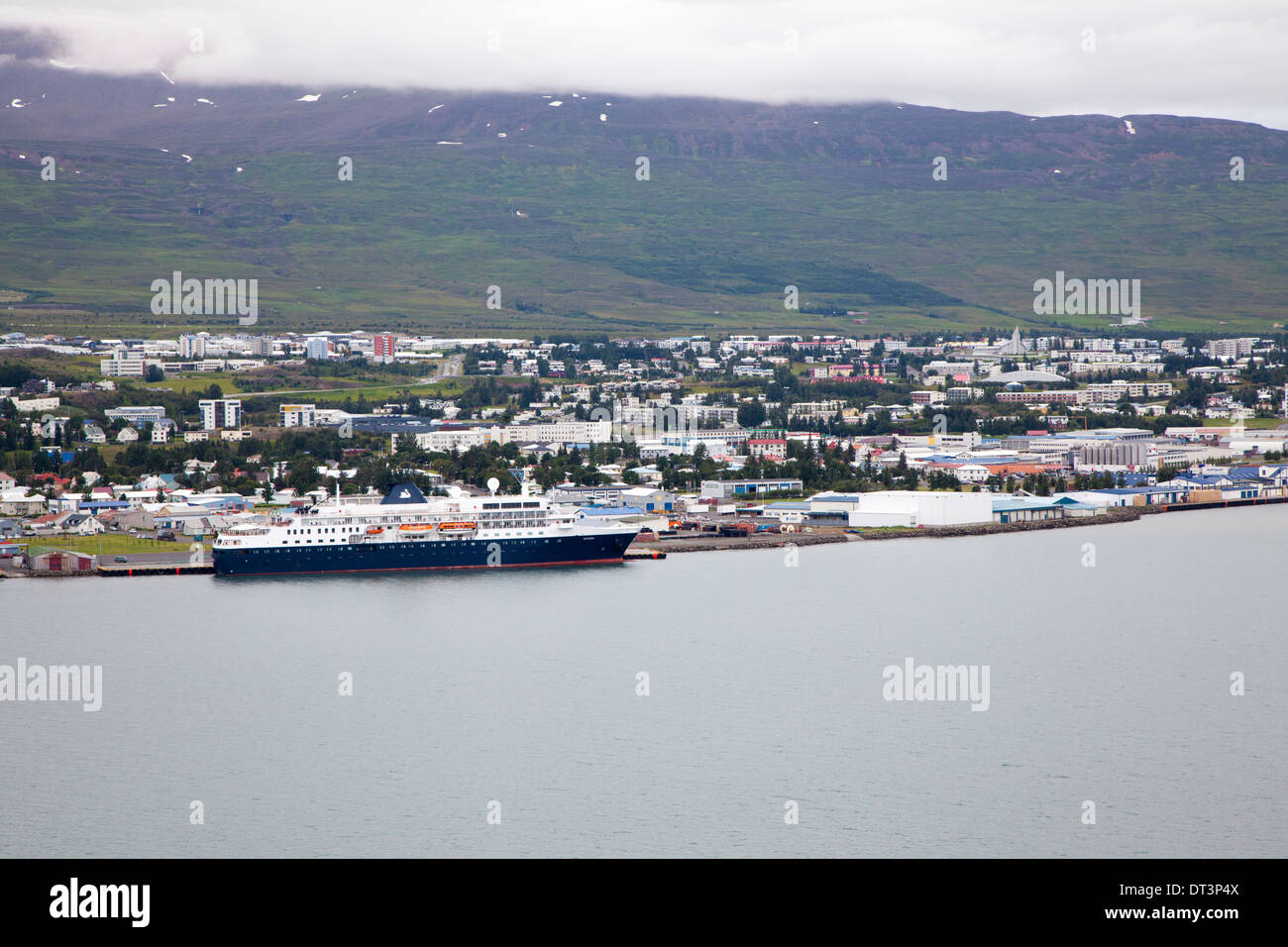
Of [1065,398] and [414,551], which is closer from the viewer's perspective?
[414,551]

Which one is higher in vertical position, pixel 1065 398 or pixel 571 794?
pixel 1065 398

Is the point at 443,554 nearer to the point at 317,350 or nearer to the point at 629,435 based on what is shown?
the point at 629,435

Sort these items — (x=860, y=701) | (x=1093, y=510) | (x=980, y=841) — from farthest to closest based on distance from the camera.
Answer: (x=1093, y=510)
(x=860, y=701)
(x=980, y=841)

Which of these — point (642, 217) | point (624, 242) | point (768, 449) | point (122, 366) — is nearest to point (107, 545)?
point (768, 449)

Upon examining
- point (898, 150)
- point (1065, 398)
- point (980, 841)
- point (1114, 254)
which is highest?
point (898, 150)

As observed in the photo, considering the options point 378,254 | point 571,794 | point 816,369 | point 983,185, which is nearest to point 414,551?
point 571,794

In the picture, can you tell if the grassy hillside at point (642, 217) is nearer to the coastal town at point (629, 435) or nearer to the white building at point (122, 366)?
the coastal town at point (629, 435)

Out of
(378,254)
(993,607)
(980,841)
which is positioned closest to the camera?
(980,841)

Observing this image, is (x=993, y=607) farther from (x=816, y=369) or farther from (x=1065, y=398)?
(x=816, y=369)
